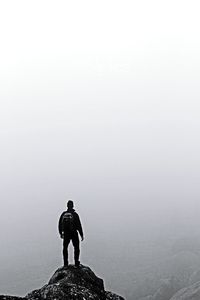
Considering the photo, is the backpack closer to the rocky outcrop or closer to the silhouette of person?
the silhouette of person

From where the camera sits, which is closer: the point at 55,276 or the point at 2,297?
the point at 2,297

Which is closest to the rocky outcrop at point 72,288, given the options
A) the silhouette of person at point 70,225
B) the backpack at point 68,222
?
the silhouette of person at point 70,225

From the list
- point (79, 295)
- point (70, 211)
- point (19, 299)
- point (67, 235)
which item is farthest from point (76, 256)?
point (19, 299)

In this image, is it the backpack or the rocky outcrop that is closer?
the rocky outcrop

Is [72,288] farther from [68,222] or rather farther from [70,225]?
[68,222]

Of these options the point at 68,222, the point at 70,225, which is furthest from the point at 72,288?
the point at 68,222

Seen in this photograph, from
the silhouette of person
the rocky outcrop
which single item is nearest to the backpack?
the silhouette of person

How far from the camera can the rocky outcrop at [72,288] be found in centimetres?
1997

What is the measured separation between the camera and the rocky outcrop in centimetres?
1997

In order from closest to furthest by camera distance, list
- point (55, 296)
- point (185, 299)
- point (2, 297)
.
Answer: point (2, 297), point (55, 296), point (185, 299)

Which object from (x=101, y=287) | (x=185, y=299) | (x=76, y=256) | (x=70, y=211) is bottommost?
(x=101, y=287)

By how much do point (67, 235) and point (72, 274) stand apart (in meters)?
2.82

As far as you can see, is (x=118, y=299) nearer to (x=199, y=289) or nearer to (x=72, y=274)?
(x=72, y=274)

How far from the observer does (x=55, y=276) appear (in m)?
22.8
